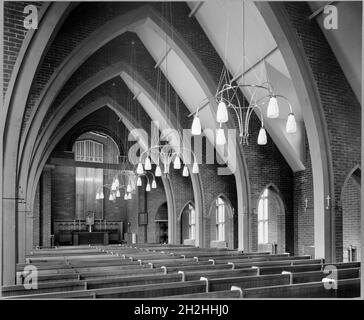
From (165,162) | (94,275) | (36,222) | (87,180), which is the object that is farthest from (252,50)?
(87,180)

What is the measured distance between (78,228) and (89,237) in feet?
2.69

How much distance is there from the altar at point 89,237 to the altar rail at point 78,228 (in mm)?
273

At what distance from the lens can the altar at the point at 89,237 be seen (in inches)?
906

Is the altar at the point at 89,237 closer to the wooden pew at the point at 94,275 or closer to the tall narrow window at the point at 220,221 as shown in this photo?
the tall narrow window at the point at 220,221

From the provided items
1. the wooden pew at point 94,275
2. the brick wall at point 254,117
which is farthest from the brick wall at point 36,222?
the wooden pew at point 94,275

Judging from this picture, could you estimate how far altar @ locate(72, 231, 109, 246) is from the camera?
75.5ft

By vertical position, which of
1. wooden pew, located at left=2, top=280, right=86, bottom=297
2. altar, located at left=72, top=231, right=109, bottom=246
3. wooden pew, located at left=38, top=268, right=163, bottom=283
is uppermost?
wooden pew, located at left=2, top=280, right=86, bottom=297

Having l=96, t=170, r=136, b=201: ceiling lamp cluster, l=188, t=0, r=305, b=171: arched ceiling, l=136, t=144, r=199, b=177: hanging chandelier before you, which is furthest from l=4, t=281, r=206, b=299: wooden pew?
l=96, t=170, r=136, b=201: ceiling lamp cluster

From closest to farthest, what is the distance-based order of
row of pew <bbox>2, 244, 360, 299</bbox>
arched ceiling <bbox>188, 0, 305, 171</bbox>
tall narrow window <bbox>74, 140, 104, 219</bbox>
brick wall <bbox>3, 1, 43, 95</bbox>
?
1. row of pew <bbox>2, 244, 360, 299</bbox>
2. brick wall <bbox>3, 1, 43, 95</bbox>
3. arched ceiling <bbox>188, 0, 305, 171</bbox>
4. tall narrow window <bbox>74, 140, 104, 219</bbox>

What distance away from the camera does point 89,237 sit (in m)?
23.4

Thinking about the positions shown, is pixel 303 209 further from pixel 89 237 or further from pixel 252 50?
pixel 89 237

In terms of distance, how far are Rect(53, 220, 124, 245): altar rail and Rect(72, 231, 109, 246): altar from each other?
273 millimetres

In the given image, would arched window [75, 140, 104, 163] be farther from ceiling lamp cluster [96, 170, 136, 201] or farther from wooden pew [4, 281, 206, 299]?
wooden pew [4, 281, 206, 299]

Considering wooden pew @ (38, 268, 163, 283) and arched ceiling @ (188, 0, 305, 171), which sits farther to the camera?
arched ceiling @ (188, 0, 305, 171)
